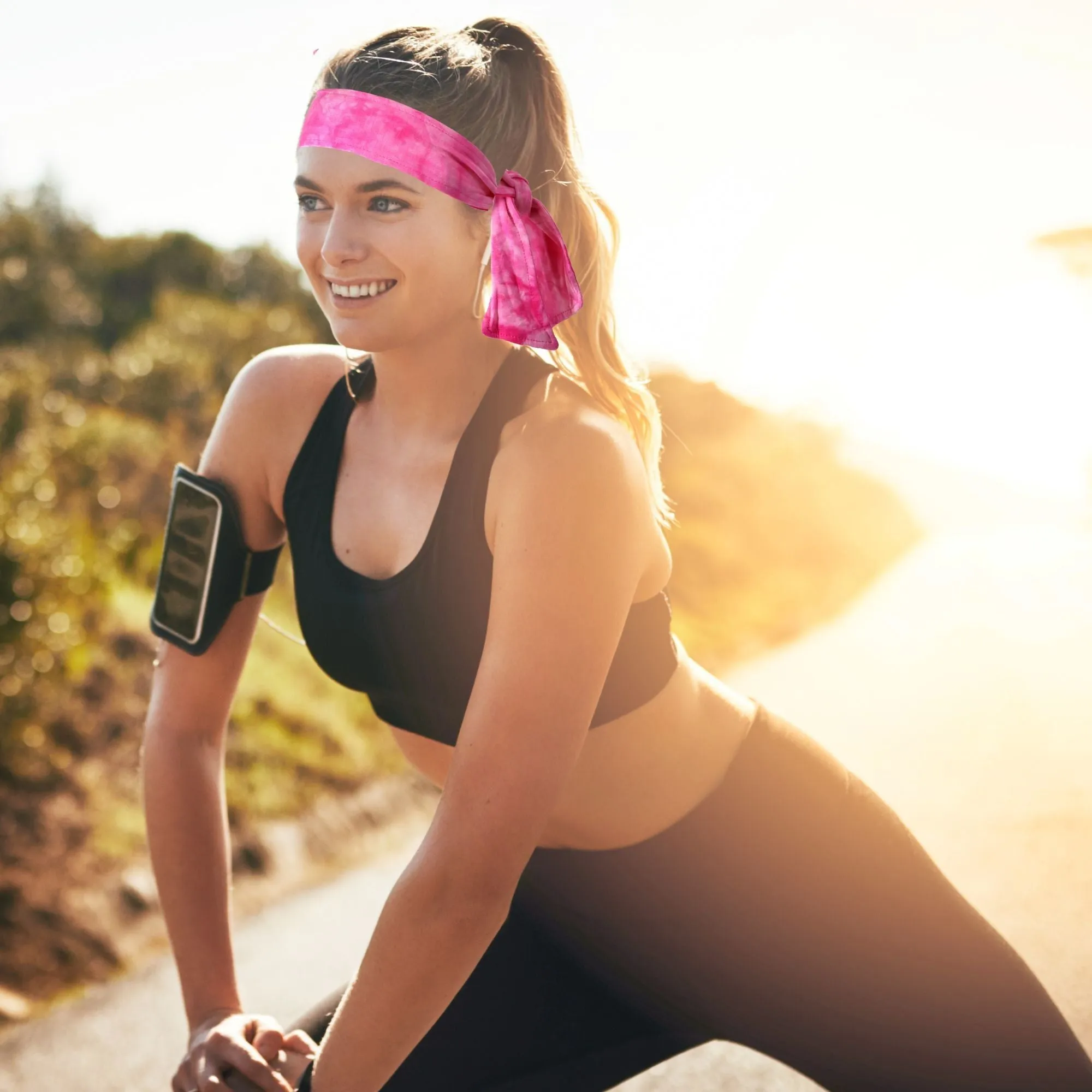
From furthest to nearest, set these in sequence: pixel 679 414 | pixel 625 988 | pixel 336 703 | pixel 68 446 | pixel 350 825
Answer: pixel 679 414 → pixel 68 446 → pixel 336 703 → pixel 350 825 → pixel 625 988

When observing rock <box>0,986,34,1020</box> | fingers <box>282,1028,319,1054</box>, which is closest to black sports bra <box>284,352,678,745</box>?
fingers <box>282,1028,319,1054</box>

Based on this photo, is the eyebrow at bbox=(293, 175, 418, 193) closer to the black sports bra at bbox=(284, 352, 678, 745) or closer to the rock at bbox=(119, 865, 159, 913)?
the black sports bra at bbox=(284, 352, 678, 745)

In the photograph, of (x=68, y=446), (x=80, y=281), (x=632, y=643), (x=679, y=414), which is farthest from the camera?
(x=80, y=281)

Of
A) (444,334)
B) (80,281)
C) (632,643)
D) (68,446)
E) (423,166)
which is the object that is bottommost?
(632,643)

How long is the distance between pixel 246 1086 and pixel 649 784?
0.67 meters

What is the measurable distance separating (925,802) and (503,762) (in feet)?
10.7

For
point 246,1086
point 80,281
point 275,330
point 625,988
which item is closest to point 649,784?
point 625,988

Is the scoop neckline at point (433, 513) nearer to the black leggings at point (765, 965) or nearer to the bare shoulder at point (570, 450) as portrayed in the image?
the bare shoulder at point (570, 450)

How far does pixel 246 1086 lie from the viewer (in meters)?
1.52

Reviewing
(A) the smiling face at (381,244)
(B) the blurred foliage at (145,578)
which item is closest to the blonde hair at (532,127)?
(A) the smiling face at (381,244)

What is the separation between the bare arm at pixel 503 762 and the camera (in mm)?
1282

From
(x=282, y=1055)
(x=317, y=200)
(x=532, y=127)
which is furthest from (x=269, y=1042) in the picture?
(x=532, y=127)

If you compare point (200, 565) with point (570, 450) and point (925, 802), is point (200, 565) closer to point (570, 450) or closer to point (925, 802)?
point (570, 450)

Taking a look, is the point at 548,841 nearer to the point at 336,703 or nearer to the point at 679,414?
the point at 336,703
